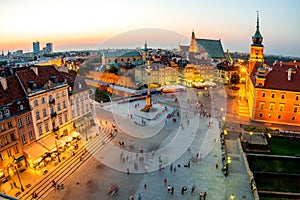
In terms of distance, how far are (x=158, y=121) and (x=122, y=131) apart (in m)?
8.70

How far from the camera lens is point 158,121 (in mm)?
46469

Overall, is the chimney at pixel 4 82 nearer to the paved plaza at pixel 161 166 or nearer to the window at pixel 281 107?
the paved plaza at pixel 161 166

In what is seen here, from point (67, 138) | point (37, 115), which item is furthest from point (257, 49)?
point (37, 115)

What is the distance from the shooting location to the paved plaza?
24.9 metres

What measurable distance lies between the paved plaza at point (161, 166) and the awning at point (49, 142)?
5501mm

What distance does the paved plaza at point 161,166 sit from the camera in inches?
981

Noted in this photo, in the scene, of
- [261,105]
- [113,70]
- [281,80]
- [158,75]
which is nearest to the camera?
[281,80]

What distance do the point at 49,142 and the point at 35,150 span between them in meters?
2.64

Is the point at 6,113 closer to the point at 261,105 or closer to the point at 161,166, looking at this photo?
the point at 161,166

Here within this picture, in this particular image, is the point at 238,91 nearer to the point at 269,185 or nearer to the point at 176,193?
the point at 269,185

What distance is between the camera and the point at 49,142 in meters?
31.6

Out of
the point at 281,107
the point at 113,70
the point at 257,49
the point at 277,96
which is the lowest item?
the point at 281,107

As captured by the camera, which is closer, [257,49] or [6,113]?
[6,113]

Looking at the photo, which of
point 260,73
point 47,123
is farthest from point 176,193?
point 260,73
